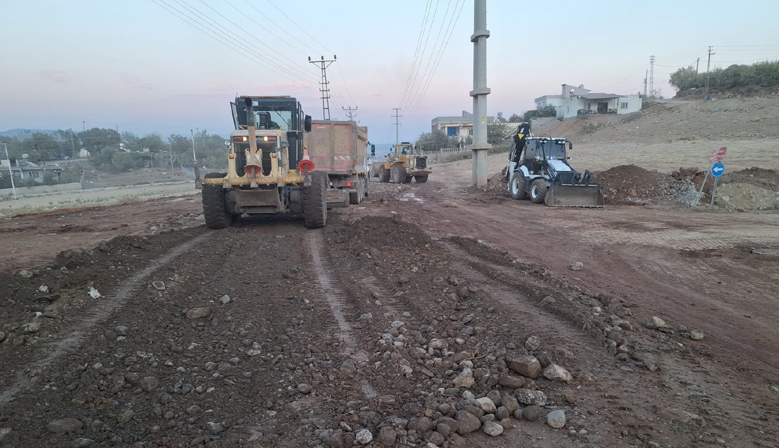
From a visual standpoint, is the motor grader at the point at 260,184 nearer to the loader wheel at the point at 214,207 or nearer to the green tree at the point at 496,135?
the loader wheel at the point at 214,207

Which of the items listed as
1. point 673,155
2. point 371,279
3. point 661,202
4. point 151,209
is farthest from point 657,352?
point 673,155

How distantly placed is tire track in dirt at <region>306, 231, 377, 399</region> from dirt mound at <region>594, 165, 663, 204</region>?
41.7 ft

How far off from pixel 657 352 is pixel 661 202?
14.2 metres

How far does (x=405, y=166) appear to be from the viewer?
96.1ft

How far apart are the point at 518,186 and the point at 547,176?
1.70m

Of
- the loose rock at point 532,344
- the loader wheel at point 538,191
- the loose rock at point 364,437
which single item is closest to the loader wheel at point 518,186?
the loader wheel at point 538,191

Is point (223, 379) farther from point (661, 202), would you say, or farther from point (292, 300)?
point (661, 202)

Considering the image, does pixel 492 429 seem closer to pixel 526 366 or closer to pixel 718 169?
pixel 526 366

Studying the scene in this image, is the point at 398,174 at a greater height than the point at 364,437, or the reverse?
the point at 398,174

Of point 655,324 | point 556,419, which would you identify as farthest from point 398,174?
point 556,419

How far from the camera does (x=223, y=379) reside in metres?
3.61

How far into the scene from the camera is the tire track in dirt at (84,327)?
355 centimetres

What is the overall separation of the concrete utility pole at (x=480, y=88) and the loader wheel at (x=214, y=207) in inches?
607

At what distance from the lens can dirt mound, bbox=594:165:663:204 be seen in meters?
16.8
